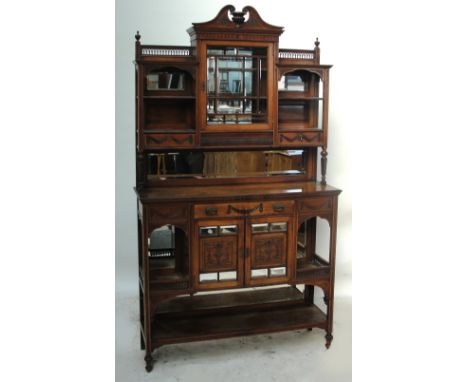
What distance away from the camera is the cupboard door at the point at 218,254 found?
324 centimetres

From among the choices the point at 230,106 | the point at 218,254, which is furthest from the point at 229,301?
the point at 230,106

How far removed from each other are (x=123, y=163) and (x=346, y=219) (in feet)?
5.70

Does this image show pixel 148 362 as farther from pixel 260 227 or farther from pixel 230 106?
pixel 230 106

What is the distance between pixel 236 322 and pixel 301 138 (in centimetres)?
120

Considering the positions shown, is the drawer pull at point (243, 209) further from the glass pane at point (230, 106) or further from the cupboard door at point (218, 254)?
the glass pane at point (230, 106)

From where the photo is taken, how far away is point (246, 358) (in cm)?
337

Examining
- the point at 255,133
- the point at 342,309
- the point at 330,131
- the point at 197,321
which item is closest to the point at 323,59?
the point at 330,131

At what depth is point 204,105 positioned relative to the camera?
3297 mm

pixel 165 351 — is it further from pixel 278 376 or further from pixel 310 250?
pixel 310 250

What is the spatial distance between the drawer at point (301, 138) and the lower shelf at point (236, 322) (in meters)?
1.06

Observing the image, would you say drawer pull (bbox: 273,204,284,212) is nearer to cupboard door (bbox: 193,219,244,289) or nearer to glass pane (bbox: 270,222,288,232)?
glass pane (bbox: 270,222,288,232)

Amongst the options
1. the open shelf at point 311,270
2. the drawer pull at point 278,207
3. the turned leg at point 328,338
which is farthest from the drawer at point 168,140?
the turned leg at point 328,338

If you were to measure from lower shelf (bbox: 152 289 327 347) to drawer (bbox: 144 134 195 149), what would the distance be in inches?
42.2

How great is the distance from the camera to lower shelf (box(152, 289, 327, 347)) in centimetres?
333
